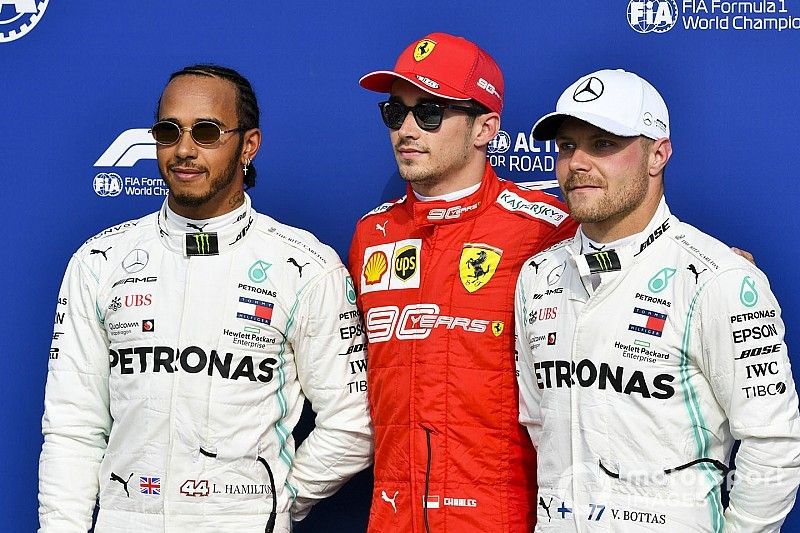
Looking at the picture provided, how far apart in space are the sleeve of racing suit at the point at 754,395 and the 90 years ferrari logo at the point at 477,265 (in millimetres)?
559

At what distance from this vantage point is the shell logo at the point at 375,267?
2928 mm

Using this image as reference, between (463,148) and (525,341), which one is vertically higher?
(463,148)

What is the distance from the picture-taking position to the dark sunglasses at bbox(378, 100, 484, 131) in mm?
2859

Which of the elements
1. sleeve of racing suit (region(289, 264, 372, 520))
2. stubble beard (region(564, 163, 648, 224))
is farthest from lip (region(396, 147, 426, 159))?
stubble beard (region(564, 163, 648, 224))

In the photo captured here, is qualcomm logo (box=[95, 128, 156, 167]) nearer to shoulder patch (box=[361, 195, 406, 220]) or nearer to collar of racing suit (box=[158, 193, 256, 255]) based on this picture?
collar of racing suit (box=[158, 193, 256, 255])

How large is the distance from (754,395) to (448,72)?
3.44ft

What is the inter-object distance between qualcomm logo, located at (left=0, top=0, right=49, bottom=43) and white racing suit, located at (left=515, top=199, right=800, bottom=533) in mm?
1837

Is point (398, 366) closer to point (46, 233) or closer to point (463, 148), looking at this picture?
point (463, 148)

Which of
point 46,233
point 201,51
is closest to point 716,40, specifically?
point 201,51

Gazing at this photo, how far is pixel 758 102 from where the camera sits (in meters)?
3.12

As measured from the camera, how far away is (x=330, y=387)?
9.32ft

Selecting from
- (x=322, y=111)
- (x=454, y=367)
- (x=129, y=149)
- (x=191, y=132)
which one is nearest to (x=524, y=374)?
(x=454, y=367)

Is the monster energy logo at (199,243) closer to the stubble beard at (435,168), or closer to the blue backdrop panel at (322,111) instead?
the stubble beard at (435,168)

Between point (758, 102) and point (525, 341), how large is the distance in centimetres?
98
